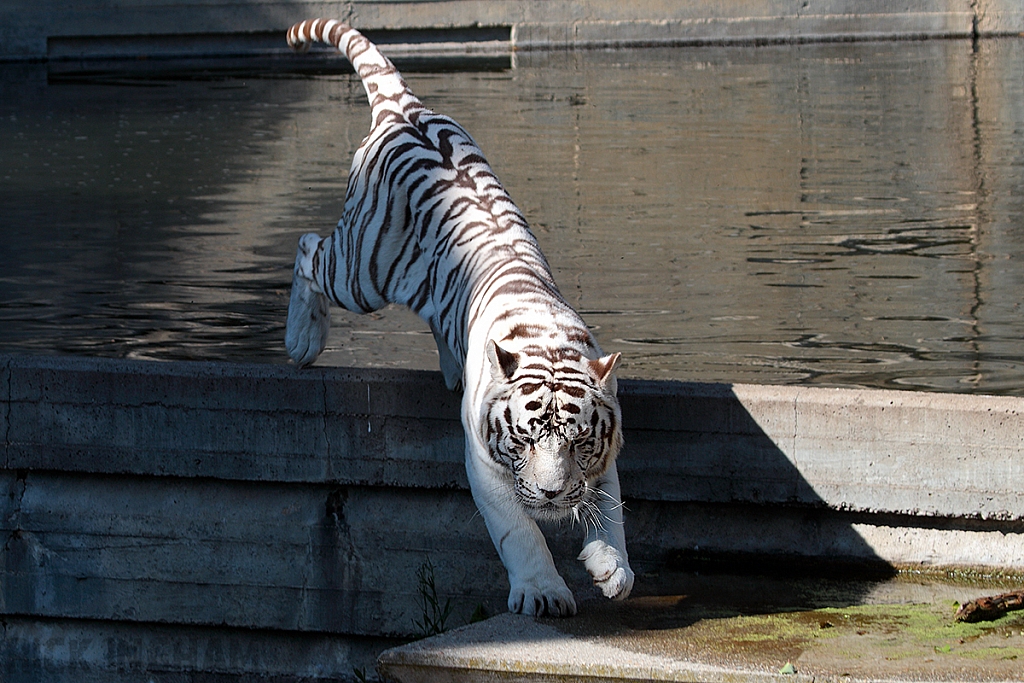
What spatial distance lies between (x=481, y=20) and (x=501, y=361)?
2024 centimetres

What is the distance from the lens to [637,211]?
10844 mm

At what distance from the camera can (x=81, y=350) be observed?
727cm

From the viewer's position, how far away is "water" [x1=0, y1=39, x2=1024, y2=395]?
7348 millimetres

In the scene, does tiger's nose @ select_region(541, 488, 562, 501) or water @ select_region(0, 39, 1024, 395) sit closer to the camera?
tiger's nose @ select_region(541, 488, 562, 501)

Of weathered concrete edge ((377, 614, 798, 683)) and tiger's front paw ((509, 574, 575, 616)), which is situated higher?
tiger's front paw ((509, 574, 575, 616))

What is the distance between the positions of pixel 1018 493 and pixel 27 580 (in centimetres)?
360

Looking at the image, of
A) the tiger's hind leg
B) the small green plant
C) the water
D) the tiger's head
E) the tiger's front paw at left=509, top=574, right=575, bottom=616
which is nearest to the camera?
the tiger's head

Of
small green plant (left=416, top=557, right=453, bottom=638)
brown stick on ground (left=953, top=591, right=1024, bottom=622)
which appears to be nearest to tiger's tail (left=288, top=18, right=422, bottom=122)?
small green plant (left=416, top=557, right=453, bottom=638)

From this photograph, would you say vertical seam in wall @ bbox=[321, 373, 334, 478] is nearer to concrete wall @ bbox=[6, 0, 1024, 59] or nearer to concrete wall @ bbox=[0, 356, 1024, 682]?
concrete wall @ bbox=[0, 356, 1024, 682]

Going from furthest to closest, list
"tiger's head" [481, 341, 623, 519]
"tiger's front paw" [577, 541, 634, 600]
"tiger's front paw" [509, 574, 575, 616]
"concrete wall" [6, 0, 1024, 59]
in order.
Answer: "concrete wall" [6, 0, 1024, 59], "tiger's front paw" [509, 574, 575, 616], "tiger's front paw" [577, 541, 634, 600], "tiger's head" [481, 341, 623, 519]

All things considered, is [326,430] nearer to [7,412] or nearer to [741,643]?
[7,412]

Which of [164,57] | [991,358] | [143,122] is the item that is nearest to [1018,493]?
[991,358]

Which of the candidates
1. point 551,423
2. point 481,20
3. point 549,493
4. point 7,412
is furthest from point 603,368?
point 481,20

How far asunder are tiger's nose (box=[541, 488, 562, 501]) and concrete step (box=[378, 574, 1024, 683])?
459 millimetres
